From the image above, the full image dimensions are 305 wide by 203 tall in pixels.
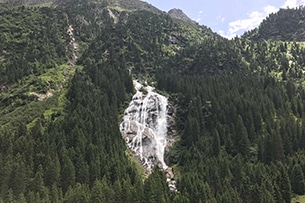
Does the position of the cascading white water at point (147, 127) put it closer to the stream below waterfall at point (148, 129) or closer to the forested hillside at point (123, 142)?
the stream below waterfall at point (148, 129)

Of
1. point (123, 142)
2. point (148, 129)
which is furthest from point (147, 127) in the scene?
point (123, 142)

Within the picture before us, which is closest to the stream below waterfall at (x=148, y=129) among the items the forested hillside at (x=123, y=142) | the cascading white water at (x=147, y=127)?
the cascading white water at (x=147, y=127)

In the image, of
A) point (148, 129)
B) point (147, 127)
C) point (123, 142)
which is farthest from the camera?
point (147, 127)

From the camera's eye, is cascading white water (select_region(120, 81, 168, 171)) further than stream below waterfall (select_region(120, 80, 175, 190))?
Yes

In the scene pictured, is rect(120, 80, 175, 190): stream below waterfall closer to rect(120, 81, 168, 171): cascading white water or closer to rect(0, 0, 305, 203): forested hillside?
rect(120, 81, 168, 171): cascading white water

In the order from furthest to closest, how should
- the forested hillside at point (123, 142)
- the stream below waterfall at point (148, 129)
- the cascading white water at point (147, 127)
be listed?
1. the cascading white water at point (147, 127)
2. the stream below waterfall at point (148, 129)
3. the forested hillside at point (123, 142)

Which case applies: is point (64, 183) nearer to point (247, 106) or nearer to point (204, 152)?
point (204, 152)

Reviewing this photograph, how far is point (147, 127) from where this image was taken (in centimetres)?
15212

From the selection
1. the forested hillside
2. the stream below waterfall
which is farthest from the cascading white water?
the forested hillside

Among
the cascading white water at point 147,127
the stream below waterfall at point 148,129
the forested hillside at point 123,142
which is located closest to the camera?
the forested hillside at point 123,142

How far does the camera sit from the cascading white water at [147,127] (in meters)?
137

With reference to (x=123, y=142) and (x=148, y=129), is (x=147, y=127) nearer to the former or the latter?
(x=148, y=129)

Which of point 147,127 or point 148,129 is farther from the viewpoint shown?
point 147,127

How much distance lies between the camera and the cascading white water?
13700 cm
